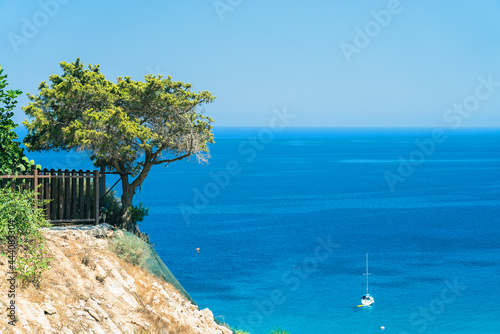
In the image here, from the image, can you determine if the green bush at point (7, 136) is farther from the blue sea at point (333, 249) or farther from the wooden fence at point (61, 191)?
the blue sea at point (333, 249)

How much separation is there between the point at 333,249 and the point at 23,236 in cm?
6809

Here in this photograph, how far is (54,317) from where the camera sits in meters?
13.0

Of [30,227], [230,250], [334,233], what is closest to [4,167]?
[30,227]

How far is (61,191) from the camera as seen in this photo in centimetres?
1822

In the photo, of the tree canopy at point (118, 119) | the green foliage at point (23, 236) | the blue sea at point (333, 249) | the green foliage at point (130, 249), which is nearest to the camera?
the green foliage at point (23, 236)

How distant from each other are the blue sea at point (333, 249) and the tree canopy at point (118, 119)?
1028 cm

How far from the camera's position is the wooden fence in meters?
17.5

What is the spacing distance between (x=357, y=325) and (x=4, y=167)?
43.3 m

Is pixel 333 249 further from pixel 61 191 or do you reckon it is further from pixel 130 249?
pixel 61 191

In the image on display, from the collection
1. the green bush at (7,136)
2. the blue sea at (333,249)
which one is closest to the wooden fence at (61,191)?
the green bush at (7,136)

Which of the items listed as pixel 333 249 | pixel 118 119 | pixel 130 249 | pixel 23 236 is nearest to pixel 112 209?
pixel 118 119

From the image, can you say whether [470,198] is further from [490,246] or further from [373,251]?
[373,251]

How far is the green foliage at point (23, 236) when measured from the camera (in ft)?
44.2

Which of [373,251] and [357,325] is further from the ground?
[373,251]
